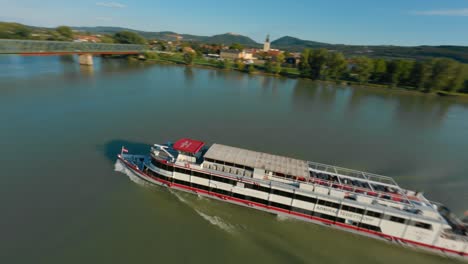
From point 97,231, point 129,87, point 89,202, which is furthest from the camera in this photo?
point 129,87

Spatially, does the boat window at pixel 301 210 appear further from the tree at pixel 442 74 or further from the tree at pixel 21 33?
the tree at pixel 21 33

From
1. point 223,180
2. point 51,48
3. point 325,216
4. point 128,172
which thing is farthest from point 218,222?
point 51,48

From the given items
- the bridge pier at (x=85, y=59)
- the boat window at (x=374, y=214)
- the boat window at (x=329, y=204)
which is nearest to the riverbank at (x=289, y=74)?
the bridge pier at (x=85, y=59)

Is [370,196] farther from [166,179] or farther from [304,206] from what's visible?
[166,179]

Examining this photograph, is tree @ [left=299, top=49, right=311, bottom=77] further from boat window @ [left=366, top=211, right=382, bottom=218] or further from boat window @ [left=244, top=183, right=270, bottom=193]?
boat window @ [left=244, top=183, right=270, bottom=193]

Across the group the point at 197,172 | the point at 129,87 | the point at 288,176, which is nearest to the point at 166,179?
the point at 197,172

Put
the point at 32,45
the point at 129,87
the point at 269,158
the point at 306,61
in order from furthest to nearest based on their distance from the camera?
the point at 306,61 < the point at 32,45 < the point at 129,87 < the point at 269,158

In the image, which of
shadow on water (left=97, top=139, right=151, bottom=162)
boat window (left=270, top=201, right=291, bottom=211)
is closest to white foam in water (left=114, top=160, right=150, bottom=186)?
shadow on water (left=97, top=139, right=151, bottom=162)
